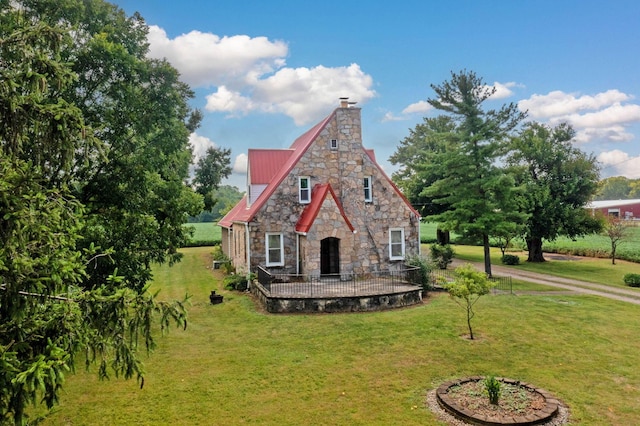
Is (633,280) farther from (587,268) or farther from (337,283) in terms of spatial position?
(337,283)

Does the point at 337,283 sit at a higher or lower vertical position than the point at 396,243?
lower

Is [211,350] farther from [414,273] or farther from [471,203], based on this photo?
[471,203]

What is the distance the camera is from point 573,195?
3416 cm

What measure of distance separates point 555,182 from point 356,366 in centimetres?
3005

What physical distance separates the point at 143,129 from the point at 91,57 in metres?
2.70

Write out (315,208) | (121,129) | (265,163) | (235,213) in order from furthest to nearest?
(235,213) < (265,163) < (315,208) < (121,129)

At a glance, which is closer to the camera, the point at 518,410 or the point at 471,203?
the point at 518,410

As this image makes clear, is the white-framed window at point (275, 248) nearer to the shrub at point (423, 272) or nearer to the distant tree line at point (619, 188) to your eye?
the shrub at point (423, 272)

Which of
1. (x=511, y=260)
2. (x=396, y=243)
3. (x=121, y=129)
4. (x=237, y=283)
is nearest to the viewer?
(x=121, y=129)

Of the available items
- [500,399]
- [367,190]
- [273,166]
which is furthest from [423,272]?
[500,399]

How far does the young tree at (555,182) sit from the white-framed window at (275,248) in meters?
21.2

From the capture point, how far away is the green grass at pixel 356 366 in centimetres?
879

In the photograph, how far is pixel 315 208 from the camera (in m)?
21.1

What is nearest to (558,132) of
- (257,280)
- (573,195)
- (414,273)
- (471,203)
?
(573,195)
